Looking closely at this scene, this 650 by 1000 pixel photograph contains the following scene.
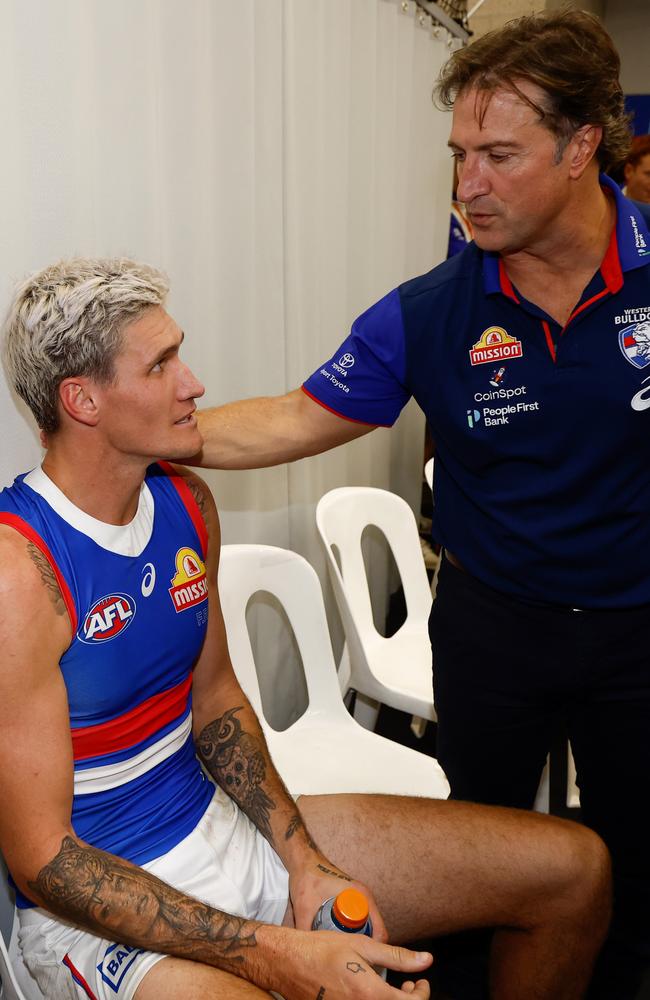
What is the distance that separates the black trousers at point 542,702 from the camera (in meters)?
1.55

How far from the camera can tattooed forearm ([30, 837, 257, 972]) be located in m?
1.15

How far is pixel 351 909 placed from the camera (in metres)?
1.23

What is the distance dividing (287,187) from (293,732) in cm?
146

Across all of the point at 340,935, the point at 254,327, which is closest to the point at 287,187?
the point at 254,327

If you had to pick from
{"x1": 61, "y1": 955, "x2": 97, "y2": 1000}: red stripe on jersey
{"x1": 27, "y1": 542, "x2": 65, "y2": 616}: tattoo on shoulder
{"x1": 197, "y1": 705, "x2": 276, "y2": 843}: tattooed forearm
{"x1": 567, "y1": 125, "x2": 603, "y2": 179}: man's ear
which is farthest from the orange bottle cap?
{"x1": 567, "y1": 125, "x2": 603, "y2": 179}: man's ear

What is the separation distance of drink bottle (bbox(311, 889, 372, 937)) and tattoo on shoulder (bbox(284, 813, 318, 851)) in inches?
5.8

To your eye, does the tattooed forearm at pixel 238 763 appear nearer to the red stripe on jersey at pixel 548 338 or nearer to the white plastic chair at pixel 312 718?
the white plastic chair at pixel 312 718

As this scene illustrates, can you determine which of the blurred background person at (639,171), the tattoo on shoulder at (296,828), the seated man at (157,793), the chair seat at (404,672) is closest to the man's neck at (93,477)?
the seated man at (157,793)

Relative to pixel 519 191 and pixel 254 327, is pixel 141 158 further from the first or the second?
pixel 519 191

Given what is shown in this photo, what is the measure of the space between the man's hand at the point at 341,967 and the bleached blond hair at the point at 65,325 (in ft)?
2.76

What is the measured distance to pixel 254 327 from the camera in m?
2.30

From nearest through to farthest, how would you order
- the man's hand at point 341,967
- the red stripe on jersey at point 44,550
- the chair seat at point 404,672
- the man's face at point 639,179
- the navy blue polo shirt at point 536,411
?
the man's hand at point 341,967, the red stripe on jersey at point 44,550, the navy blue polo shirt at point 536,411, the chair seat at point 404,672, the man's face at point 639,179

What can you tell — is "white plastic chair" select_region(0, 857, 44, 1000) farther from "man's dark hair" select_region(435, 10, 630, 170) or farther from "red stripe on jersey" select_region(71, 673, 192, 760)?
"man's dark hair" select_region(435, 10, 630, 170)

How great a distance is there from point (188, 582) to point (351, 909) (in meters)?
0.57
